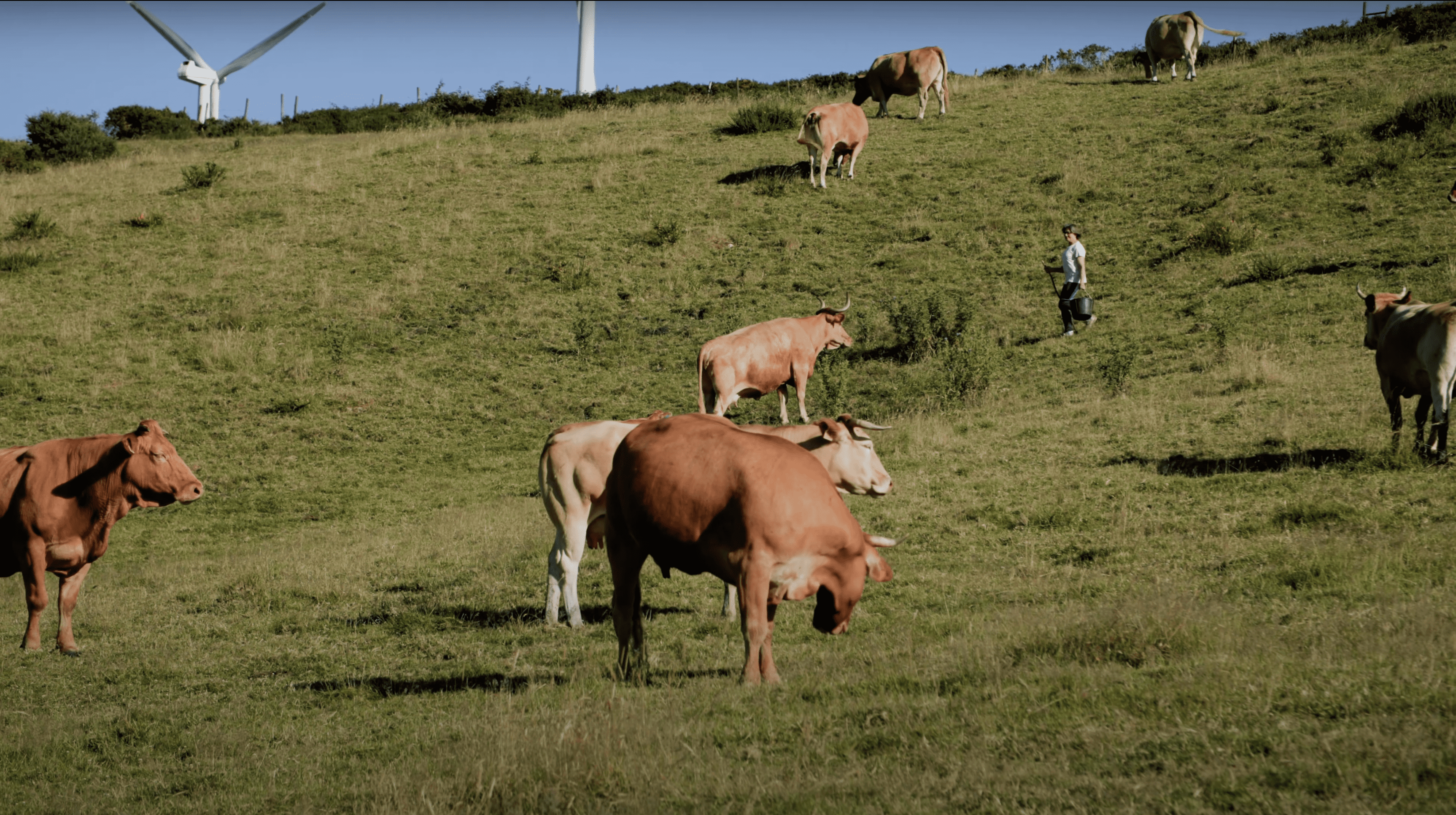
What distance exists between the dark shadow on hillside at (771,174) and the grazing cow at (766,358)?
13839 millimetres

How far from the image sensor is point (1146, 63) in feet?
124

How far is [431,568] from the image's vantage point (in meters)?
12.4

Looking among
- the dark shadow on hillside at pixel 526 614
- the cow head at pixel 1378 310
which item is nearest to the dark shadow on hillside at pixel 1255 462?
the cow head at pixel 1378 310

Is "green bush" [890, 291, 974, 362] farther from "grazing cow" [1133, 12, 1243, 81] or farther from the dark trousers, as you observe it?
"grazing cow" [1133, 12, 1243, 81]

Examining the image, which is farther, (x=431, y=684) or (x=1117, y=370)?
(x=1117, y=370)

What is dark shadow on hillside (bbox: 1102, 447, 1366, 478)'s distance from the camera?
12297 mm

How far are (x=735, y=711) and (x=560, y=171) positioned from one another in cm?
2926

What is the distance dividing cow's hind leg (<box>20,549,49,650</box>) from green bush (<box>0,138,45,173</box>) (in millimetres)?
34394

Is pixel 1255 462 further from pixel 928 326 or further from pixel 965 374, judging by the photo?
pixel 928 326

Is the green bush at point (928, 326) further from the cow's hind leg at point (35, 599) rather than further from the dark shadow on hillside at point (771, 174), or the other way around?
the cow's hind leg at point (35, 599)

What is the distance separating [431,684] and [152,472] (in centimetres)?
393

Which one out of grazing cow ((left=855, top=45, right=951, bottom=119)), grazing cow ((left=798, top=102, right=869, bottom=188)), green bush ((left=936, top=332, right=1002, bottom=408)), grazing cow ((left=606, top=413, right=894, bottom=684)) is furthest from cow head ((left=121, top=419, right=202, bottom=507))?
grazing cow ((left=855, top=45, right=951, bottom=119))

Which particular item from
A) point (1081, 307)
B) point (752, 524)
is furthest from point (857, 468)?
point (1081, 307)

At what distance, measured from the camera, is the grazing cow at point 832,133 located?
96.8 ft
